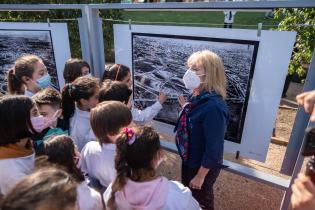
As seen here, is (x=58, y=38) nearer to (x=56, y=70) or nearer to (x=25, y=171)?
(x=56, y=70)

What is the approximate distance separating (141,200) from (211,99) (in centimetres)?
83

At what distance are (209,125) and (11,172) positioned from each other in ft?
4.41

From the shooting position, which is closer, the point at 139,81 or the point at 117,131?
the point at 117,131

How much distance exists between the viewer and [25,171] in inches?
70.3

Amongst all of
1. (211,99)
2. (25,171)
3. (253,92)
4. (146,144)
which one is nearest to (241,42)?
(253,92)

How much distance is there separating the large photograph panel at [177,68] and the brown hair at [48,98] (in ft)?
3.18

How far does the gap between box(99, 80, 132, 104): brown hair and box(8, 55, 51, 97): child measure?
752 mm

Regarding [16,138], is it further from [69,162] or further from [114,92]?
[114,92]

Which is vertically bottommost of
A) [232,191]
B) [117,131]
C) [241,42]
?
[232,191]

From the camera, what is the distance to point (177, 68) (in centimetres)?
265

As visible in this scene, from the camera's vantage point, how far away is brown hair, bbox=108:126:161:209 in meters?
1.60

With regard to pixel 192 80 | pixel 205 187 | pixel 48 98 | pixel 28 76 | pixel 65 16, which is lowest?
pixel 205 187

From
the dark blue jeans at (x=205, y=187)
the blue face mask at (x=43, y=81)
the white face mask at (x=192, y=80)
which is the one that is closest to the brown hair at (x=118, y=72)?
the blue face mask at (x=43, y=81)

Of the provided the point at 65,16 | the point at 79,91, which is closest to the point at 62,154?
the point at 79,91
